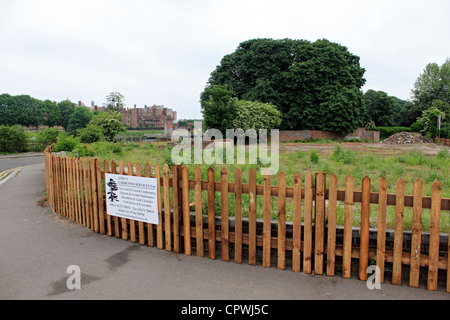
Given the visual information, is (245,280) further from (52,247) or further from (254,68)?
(254,68)

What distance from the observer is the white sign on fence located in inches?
191

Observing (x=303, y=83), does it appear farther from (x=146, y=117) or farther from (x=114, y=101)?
(x=146, y=117)

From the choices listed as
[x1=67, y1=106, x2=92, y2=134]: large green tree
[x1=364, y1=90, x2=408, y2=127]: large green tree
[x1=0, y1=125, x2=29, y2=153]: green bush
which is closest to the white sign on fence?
[x1=0, y1=125, x2=29, y2=153]: green bush

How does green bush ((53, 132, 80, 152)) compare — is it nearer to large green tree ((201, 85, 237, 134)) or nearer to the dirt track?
the dirt track

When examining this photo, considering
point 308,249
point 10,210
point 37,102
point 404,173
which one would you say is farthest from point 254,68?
point 37,102

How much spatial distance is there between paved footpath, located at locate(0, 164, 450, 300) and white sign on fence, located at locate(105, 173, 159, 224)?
0.49 metres

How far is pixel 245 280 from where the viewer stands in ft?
12.5

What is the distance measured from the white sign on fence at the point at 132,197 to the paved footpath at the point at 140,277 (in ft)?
1.62

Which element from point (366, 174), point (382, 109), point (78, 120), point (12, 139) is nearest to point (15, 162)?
point (12, 139)

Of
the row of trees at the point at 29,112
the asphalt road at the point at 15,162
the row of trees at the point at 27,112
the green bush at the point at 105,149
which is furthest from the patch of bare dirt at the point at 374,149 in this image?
the row of trees at the point at 27,112

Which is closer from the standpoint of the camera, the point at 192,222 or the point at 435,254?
the point at 435,254

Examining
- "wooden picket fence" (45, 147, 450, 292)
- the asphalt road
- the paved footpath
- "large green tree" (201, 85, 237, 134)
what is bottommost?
the asphalt road

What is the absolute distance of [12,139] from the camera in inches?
1246
